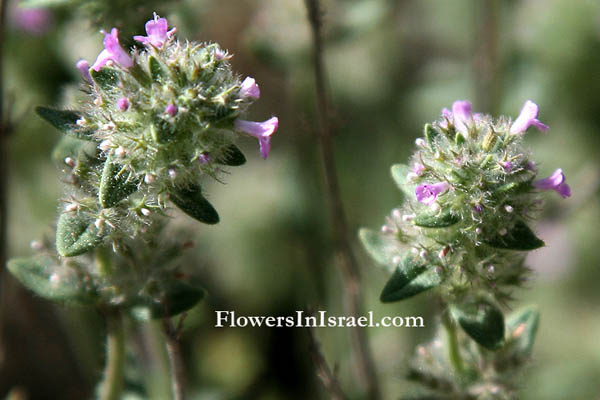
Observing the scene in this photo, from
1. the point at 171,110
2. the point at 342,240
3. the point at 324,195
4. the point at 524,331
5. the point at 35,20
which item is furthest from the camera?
the point at 324,195

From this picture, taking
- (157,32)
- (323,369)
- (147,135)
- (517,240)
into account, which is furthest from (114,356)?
(517,240)

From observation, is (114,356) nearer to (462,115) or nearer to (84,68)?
(84,68)

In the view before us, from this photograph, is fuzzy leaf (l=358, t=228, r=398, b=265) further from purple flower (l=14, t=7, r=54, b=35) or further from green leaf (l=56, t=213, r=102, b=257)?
purple flower (l=14, t=7, r=54, b=35)

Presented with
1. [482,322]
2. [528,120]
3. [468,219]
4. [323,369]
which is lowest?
[323,369]

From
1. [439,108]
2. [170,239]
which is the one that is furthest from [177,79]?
[439,108]

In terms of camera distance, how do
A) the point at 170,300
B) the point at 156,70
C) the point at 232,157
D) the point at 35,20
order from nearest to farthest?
1. the point at 156,70
2. the point at 232,157
3. the point at 170,300
4. the point at 35,20

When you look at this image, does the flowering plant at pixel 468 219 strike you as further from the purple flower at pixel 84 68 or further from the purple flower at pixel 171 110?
the purple flower at pixel 84 68

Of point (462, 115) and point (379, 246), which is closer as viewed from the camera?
point (462, 115)
